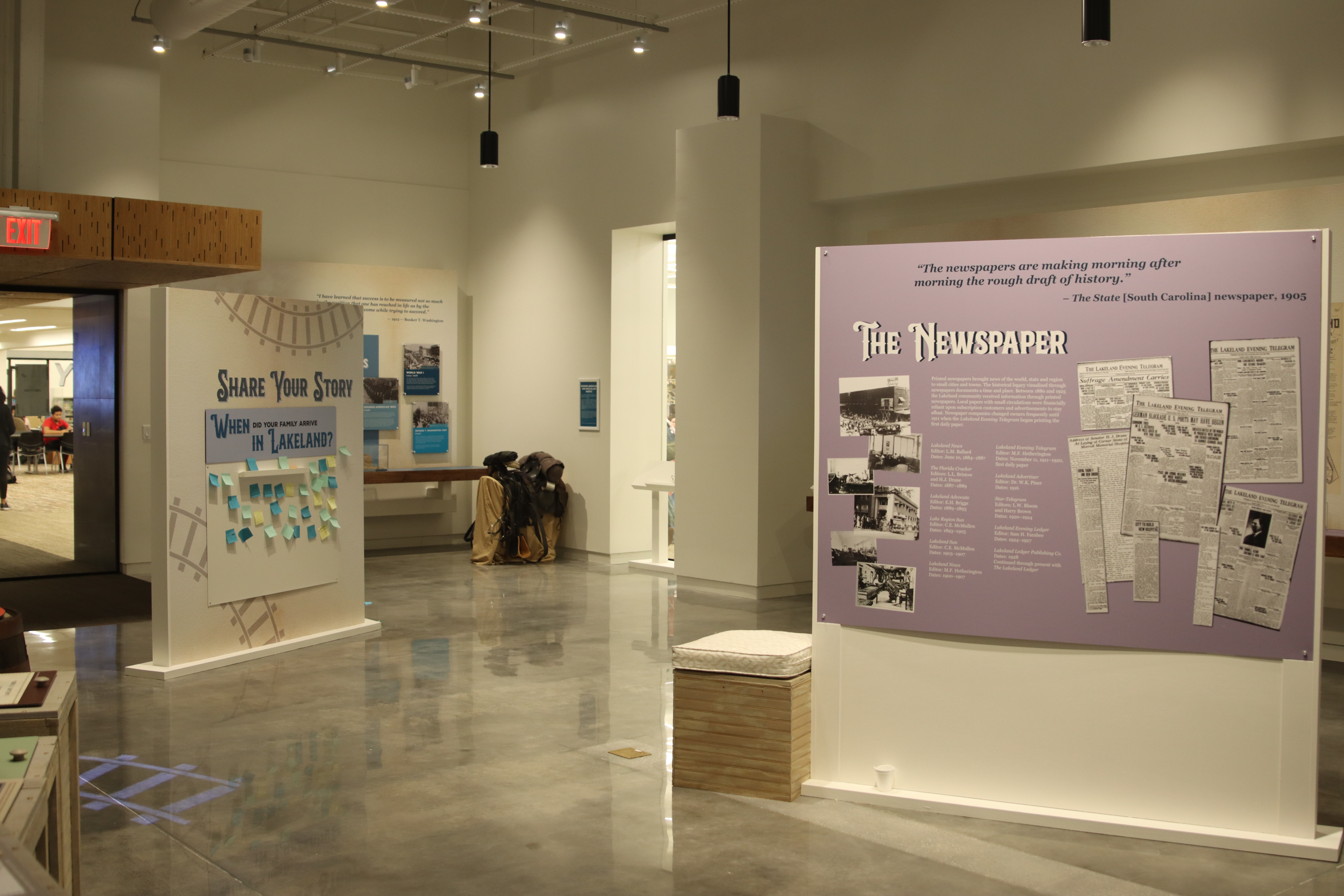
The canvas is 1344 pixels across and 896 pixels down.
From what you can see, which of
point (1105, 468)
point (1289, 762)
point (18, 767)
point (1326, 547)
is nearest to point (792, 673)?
point (1105, 468)

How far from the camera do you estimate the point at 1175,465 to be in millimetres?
4020

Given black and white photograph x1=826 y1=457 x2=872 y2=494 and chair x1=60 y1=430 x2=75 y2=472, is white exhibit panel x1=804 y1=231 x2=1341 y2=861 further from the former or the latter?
chair x1=60 y1=430 x2=75 y2=472

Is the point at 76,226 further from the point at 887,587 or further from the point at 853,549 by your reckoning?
the point at 887,587

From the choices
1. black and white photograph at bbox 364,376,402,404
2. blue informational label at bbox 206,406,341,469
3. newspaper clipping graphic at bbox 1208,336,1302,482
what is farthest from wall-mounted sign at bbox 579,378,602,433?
newspaper clipping graphic at bbox 1208,336,1302,482

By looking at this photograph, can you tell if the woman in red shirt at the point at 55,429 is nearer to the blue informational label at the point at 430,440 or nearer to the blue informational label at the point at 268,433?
the blue informational label at the point at 430,440

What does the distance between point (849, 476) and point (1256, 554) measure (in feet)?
4.46

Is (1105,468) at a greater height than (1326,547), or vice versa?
(1105,468)

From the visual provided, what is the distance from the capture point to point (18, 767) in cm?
236

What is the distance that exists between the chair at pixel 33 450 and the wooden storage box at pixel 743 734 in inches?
309

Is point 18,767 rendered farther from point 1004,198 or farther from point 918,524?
point 1004,198

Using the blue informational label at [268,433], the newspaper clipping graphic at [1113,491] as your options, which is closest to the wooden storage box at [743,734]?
the newspaper clipping graphic at [1113,491]

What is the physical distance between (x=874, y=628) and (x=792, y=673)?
34 cm

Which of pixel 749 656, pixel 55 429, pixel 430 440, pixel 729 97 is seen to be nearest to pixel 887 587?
pixel 749 656

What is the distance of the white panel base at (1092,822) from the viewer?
3.94 m
